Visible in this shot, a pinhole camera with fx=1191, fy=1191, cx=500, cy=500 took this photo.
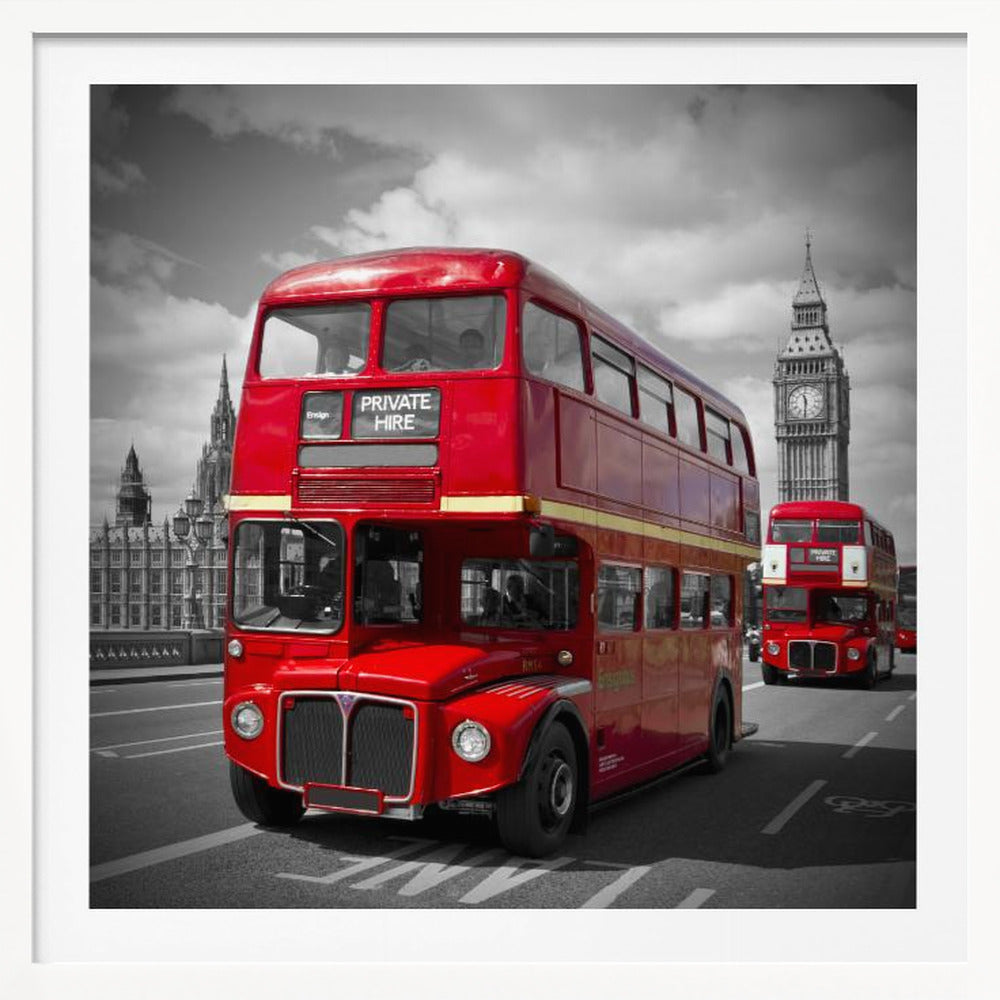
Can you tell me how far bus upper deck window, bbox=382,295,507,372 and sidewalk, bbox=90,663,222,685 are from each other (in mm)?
13896

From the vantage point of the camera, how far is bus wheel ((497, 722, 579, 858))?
720 cm

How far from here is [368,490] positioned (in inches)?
292

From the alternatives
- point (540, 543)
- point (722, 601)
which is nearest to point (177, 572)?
point (722, 601)

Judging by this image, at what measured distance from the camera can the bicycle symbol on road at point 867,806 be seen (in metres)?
8.80

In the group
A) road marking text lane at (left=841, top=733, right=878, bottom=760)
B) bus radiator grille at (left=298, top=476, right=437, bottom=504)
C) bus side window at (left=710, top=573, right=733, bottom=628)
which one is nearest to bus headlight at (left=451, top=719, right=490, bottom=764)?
bus radiator grille at (left=298, top=476, right=437, bottom=504)

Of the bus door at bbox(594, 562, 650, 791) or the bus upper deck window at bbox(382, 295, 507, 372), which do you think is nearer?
the bus upper deck window at bbox(382, 295, 507, 372)

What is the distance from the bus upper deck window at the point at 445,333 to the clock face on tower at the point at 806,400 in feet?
11.0

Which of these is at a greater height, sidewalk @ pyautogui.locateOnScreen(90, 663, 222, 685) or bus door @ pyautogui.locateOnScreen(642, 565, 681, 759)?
bus door @ pyautogui.locateOnScreen(642, 565, 681, 759)

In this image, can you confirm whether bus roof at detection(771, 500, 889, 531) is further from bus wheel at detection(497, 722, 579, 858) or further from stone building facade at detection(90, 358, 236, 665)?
stone building facade at detection(90, 358, 236, 665)
